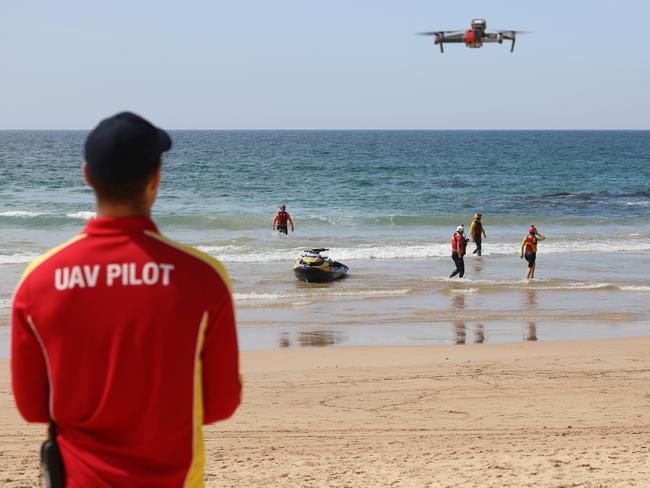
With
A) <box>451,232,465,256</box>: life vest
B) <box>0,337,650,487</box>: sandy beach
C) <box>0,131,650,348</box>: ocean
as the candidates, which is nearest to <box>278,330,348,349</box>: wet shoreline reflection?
<box>0,131,650,348</box>: ocean

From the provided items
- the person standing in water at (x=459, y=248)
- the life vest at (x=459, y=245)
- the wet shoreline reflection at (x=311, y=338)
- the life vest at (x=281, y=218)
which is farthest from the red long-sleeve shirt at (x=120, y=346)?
the life vest at (x=281, y=218)

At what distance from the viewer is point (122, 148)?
Answer: 221 centimetres

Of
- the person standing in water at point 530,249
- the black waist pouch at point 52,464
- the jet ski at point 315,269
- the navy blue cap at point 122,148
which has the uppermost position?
the navy blue cap at point 122,148

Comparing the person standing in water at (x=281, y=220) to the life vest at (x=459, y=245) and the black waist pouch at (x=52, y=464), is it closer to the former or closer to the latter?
the life vest at (x=459, y=245)

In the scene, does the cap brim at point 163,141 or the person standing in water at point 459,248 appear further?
the person standing in water at point 459,248

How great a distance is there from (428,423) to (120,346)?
7052 millimetres

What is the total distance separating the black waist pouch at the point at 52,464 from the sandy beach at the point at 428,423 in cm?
475

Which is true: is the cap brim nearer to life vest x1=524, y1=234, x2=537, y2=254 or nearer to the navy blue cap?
the navy blue cap

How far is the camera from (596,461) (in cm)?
718

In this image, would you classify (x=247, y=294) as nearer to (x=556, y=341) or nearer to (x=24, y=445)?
(x=556, y=341)

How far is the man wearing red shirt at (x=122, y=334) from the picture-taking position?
7.06ft

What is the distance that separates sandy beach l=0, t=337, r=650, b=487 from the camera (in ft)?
23.1

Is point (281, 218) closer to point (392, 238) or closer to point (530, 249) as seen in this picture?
point (392, 238)

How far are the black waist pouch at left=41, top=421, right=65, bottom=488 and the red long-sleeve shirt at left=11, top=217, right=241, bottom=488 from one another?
0.06 ft
